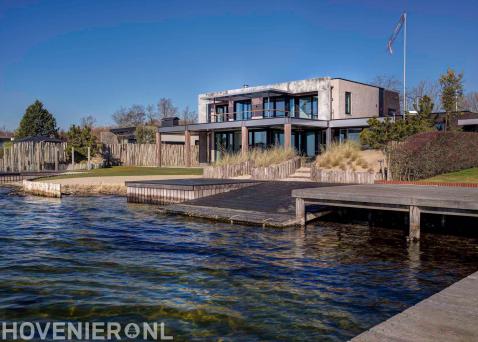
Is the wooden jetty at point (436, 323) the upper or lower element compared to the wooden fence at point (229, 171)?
lower

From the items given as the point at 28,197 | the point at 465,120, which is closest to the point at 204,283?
the point at 28,197

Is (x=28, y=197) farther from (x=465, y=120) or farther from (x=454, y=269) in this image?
(x=465, y=120)

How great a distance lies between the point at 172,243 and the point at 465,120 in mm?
22924

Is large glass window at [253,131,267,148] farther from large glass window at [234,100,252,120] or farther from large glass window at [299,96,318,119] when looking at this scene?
large glass window at [299,96,318,119]

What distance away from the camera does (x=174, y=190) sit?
51.6 feet

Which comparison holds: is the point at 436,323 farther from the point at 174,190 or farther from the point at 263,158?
the point at 263,158

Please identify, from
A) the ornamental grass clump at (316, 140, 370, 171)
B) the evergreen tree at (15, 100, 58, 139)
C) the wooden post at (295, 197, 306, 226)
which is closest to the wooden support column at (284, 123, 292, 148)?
the ornamental grass clump at (316, 140, 370, 171)

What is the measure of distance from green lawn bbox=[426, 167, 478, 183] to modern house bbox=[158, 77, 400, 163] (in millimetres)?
11381

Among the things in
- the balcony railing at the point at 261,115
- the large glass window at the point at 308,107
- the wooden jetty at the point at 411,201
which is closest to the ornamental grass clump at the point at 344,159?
the wooden jetty at the point at 411,201

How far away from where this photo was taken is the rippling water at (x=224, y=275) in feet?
17.7

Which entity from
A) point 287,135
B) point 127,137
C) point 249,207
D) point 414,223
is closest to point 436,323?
point 414,223

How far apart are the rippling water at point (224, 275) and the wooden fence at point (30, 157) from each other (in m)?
21.4

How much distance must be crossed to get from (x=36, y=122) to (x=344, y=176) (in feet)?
158

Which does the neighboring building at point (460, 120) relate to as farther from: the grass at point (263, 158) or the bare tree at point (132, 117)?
the bare tree at point (132, 117)
